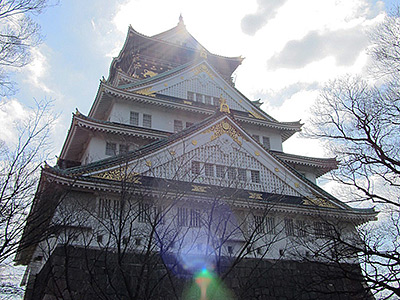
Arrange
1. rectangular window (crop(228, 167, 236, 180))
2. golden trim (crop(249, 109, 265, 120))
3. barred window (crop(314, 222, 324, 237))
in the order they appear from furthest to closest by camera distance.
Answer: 1. golden trim (crop(249, 109, 265, 120))
2. rectangular window (crop(228, 167, 236, 180))
3. barred window (crop(314, 222, 324, 237))

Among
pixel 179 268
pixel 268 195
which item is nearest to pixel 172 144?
pixel 268 195

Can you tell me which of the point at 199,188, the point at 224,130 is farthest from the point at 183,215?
the point at 224,130

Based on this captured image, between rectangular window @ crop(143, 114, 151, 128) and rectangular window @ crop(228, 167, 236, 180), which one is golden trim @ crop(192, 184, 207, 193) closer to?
rectangular window @ crop(228, 167, 236, 180)

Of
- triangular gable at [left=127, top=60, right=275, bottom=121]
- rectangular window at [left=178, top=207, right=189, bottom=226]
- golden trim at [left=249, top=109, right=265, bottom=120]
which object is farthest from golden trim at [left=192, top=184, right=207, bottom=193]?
golden trim at [left=249, top=109, right=265, bottom=120]

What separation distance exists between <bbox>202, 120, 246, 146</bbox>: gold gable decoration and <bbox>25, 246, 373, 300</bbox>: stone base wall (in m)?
6.25

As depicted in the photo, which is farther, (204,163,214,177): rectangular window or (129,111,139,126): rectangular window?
(129,111,139,126): rectangular window

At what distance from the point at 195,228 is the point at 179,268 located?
3213mm

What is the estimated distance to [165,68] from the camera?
31.6 meters

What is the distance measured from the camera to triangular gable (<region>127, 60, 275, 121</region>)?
2683 centimetres

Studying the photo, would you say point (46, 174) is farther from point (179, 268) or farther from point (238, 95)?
point (238, 95)

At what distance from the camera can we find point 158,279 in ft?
45.4

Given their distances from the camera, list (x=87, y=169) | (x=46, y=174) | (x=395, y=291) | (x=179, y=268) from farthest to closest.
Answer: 1. (x=87, y=169)
2. (x=46, y=174)
3. (x=179, y=268)
4. (x=395, y=291)

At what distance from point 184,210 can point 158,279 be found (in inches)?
151

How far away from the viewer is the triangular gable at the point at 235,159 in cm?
1842
